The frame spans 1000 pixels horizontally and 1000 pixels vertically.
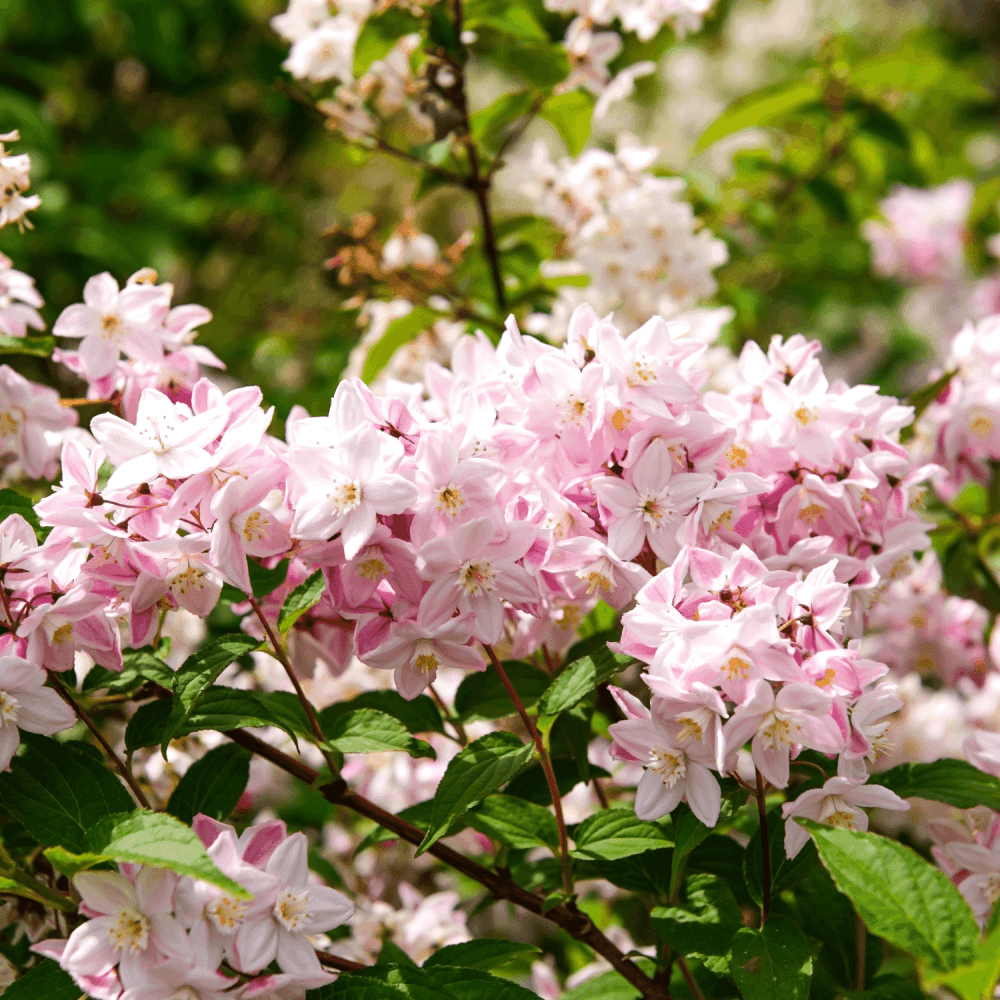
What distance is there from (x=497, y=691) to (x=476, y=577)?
0.86 feet

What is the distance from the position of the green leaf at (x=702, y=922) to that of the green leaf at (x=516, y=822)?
0.15m

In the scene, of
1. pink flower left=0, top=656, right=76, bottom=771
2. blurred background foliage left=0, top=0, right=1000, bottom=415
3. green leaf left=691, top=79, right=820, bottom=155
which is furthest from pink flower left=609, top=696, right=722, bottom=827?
green leaf left=691, top=79, right=820, bottom=155

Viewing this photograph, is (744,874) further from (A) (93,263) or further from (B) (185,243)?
(B) (185,243)

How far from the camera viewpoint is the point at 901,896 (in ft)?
2.93

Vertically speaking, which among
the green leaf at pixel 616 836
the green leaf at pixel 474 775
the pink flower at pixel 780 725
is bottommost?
the green leaf at pixel 616 836

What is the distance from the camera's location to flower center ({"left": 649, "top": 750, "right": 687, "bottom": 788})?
100 centimetres

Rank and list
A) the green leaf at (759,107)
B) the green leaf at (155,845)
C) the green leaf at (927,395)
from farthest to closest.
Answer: the green leaf at (759,107)
the green leaf at (927,395)
the green leaf at (155,845)

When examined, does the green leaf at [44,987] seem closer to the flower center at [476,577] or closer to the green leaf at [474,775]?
the green leaf at [474,775]

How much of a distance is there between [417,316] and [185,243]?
2.06 m

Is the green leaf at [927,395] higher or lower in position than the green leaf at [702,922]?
higher

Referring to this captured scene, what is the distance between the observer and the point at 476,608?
1.06m

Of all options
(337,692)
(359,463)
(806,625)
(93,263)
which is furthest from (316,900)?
(93,263)

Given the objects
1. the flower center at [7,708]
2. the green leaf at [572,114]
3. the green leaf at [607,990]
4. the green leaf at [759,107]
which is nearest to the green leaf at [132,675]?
the flower center at [7,708]

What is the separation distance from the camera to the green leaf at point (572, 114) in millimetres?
1842
